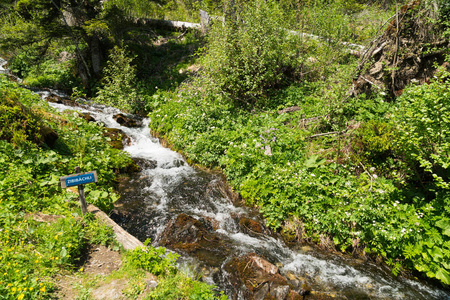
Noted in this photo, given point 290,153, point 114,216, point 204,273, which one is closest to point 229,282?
point 204,273

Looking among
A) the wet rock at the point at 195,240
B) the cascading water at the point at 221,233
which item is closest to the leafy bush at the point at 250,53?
the cascading water at the point at 221,233

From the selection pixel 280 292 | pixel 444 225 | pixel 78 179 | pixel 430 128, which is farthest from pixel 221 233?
pixel 430 128

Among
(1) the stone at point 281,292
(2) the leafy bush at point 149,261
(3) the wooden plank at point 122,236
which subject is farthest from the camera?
(3) the wooden plank at point 122,236

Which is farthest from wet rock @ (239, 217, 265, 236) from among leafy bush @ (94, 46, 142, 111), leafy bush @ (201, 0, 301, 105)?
leafy bush @ (94, 46, 142, 111)

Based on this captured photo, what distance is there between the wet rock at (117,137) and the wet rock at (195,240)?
5120 millimetres

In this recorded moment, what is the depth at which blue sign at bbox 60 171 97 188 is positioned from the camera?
4.32 metres

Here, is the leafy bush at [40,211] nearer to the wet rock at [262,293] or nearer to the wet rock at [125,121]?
the wet rock at [262,293]

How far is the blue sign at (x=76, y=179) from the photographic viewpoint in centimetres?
432

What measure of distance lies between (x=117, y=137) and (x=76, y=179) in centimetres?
602

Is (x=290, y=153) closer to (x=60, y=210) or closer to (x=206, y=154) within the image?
(x=206, y=154)

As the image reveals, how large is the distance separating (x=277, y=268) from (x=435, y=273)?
262 centimetres

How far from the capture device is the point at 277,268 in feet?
15.2

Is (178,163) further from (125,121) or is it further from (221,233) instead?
(125,121)

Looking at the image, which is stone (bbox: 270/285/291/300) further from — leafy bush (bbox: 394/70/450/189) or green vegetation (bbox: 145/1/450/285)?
leafy bush (bbox: 394/70/450/189)
